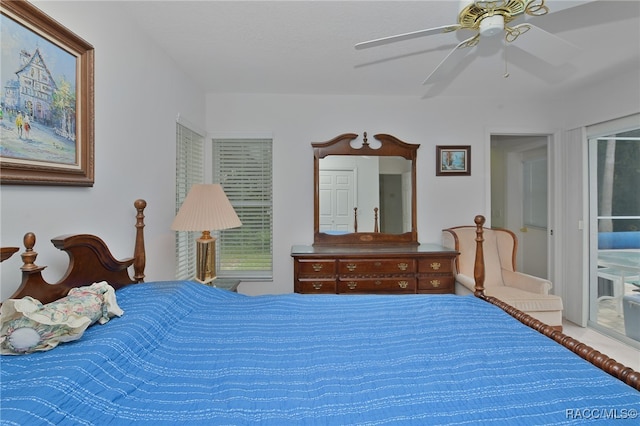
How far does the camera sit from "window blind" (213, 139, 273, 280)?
11.3 feet

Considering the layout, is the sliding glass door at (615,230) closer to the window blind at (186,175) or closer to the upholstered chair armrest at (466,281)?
the upholstered chair armrest at (466,281)

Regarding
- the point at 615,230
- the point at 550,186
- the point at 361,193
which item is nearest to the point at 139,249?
the point at 361,193

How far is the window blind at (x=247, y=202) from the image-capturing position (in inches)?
135

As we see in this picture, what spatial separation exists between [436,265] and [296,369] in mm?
2302

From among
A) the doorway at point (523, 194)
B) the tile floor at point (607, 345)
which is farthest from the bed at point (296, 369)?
the doorway at point (523, 194)

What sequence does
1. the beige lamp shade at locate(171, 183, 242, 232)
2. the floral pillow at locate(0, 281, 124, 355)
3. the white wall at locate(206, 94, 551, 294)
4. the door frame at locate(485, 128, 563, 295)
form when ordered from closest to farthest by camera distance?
1. the floral pillow at locate(0, 281, 124, 355)
2. the beige lamp shade at locate(171, 183, 242, 232)
3. the white wall at locate(206, 94, 551, 294)
4. the door frame at locate(485, 128, 563, 295)

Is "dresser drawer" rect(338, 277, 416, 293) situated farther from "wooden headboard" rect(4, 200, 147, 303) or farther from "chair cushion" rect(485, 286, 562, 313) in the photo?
"wooden headboard" rect(4, 200, 147, 303)

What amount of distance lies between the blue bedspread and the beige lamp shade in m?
0.67

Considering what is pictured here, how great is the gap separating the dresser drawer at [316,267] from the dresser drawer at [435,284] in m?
0.87

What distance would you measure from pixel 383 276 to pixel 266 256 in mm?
1315

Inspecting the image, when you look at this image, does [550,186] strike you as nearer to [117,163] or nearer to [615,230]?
[615,230]

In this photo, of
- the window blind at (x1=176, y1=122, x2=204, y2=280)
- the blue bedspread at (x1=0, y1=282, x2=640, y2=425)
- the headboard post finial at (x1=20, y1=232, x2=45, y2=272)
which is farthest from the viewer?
the window blind at (x1=176, y1=122, x2=204, y2=280)

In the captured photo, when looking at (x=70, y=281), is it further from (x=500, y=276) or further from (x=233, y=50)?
(x=500, y=276)

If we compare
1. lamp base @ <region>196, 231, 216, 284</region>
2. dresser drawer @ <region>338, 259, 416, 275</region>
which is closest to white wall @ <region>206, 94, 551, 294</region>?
dresser drawer @ <region>338, 259, 416, 275</region>
